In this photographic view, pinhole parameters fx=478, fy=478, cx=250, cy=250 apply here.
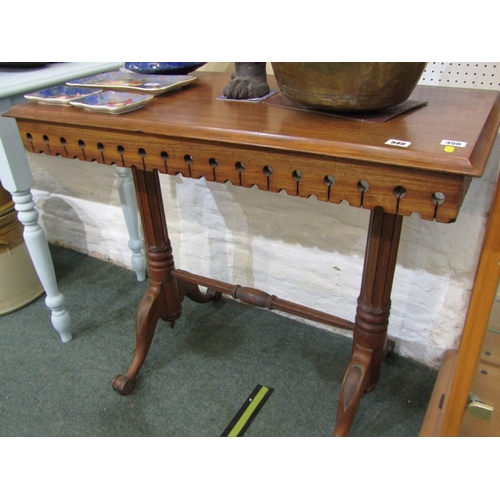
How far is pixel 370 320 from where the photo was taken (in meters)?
1.26

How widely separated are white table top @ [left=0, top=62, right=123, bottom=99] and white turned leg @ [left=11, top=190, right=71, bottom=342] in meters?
0.31

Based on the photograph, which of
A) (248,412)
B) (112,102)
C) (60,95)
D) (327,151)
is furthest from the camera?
(248,412)

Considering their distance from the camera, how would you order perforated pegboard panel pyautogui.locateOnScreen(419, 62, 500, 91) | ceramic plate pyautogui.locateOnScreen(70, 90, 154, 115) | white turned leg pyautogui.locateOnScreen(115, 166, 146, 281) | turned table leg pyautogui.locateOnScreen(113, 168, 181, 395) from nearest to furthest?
ceramic plate pyautogui.locateOnScreen(70, 90, 154, 115), perforated pegboard panel pyautogui.locateOnScreen(419, 62, 500, 91), turned table leg pyautogui.locateOnScreen(113, 168, 181, 395), white turned leg pyautogui.locateOnScreen(115, 166, 146, 281)

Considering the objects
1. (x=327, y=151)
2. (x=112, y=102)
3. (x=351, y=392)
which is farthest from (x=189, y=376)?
(x=327, y=151)

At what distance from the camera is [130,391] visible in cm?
156

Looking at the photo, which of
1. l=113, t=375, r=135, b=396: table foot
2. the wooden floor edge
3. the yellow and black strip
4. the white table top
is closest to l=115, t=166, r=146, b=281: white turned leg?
the white table top

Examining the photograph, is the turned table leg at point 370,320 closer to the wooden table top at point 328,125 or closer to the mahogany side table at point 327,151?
the mahogany side table at point 327,151

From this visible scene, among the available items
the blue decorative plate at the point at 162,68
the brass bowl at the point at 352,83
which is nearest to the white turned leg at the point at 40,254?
the blue decorative plate at the point at 162,68

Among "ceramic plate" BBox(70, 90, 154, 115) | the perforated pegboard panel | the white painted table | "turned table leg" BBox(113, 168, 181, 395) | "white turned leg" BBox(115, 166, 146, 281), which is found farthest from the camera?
"white turned leg" BBox(115, 166, 146, 281)

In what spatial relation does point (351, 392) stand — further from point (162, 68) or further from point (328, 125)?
point (162, 68)

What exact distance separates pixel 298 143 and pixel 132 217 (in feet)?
4.24

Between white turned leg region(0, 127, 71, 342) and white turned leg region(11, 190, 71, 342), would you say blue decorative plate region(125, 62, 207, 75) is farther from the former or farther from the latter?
white turned leg region(11, 190, 71, 342)

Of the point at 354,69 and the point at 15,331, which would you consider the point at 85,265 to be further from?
the point at 354,69

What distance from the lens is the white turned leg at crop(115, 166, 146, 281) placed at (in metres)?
1.96
